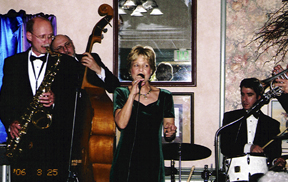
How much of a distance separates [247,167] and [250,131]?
661 millimetres

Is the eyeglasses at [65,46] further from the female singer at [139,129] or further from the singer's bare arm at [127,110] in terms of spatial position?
the singer's bare arm at [127,110]

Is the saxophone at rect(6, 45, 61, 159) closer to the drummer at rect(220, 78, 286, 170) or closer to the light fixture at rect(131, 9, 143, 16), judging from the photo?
the light fixture at rect(131, 9, 143, 16)

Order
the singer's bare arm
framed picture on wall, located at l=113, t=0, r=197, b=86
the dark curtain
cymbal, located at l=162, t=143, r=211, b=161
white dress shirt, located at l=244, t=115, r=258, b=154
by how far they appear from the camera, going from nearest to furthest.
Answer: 1. the singer's bare arm
2. cymbal, located at l=162, t=143, r=211, b=161
3. white dress shirt, located at l=244, t=115, r=258, b=154
4. the dark curtain
5. framed picture on wall, located at l=113, t=0, r=197, b=86

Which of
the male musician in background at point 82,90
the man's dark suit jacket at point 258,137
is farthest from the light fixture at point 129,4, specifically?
the man's dark suit jacket at point 258,137

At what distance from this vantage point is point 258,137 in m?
3.45

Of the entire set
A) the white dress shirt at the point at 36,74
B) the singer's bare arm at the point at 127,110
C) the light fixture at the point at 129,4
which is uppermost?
the light fixture at the point at 129,4

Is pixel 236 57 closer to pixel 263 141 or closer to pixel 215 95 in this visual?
pixel 215 95

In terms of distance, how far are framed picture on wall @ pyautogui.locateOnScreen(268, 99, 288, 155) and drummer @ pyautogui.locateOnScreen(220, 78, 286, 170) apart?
10.8 inches

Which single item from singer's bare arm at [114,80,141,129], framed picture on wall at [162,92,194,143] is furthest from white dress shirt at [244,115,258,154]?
singer's bare arm at [114,80,141,129]

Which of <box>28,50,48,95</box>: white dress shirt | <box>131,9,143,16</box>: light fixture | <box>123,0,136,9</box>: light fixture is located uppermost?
<box>123,0,136,9</box>: light fixture

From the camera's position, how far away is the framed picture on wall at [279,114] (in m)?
3.74

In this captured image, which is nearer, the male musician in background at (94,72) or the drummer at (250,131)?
the male musician in background at (94,72)

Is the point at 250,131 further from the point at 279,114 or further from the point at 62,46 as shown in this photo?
the point at 62,46

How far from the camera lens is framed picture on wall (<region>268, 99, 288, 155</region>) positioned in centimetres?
374
